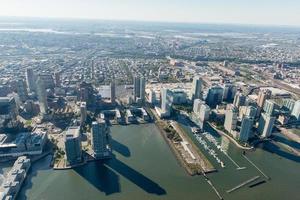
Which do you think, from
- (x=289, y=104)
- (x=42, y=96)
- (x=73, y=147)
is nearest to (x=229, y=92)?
(x=289, y=104)

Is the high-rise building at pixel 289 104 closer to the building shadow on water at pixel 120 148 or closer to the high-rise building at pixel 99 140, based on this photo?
the building shadow on water at pixel 120 148

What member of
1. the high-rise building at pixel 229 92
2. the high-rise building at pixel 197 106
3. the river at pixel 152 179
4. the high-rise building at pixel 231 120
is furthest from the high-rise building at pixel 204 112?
the high-rise building at pixel 229 92

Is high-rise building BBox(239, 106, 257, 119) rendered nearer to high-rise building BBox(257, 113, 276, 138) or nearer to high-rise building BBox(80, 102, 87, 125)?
high-rise building BBox(257, 113, 276, 138)

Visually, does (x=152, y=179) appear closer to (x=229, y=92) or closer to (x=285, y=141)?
(x=285, y=141)

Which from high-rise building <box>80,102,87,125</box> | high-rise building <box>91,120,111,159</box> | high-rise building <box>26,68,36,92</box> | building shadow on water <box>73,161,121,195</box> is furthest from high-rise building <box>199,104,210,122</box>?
high-rise building <box>26,68,36,92</box>

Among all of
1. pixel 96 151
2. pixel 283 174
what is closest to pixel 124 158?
pixel 96 151

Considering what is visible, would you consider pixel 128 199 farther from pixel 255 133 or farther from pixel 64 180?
pixel 255 133
